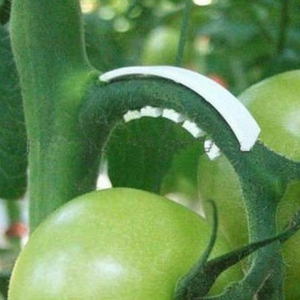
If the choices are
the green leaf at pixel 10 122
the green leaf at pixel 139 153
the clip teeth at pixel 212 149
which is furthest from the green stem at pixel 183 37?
the clip teeth at pixel 212 149

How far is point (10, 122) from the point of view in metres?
0.96

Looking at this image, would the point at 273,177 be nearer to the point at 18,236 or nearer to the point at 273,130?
the point at 273,130

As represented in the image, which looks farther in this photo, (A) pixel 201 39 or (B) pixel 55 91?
(A) pixel 201 39

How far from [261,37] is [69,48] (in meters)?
0.71

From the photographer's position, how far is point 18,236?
1655 mm

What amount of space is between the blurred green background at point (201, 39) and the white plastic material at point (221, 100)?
48 centimetres

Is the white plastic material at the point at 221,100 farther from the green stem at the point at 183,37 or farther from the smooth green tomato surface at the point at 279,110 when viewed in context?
the green stem at the point at 183,37

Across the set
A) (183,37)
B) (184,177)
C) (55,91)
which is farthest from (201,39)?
(55,91)

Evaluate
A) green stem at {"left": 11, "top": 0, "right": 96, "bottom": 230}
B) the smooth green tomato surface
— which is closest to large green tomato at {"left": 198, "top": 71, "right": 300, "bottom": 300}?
the smooth green tomato surface

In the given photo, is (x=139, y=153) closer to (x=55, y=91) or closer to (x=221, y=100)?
(x=55, y=91)

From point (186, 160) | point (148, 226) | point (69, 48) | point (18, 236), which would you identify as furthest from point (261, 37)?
point (148, 226)

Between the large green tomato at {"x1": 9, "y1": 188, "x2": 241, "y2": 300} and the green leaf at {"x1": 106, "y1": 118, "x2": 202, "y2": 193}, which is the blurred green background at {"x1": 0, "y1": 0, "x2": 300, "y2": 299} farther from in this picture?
the large green tomato at {"x1": 9, "y1": 188, "x2": 241, "y2": 300}

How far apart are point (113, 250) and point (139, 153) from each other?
0.28m

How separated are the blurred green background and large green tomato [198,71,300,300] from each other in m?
0.40
